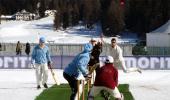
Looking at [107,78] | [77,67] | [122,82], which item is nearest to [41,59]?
[122,82]

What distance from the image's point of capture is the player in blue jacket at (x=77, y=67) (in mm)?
14078

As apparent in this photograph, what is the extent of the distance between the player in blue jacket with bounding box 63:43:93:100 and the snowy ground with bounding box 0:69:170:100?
3.73 meters

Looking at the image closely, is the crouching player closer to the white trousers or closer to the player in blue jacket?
the player in blue jacket

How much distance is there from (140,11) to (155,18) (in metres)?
11.1

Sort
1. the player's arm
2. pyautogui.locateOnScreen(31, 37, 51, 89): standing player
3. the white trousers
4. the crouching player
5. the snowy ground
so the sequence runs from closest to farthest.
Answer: the crouching player < the player's arm < the snowy ground < pyautogui.locateOnScreen(31, 37, 51, 89): standing player < the white trousers

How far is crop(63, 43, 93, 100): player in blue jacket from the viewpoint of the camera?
14078 mm

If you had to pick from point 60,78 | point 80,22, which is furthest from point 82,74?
point 80,22

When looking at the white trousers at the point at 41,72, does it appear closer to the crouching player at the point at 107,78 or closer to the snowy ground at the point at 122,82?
the snowy ground at the point at 122,82

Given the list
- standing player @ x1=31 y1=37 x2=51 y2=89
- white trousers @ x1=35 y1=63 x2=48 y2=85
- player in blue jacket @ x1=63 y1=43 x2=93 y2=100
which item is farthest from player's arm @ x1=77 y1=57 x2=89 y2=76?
white trousers @ x1=35 y1=63 x2=48 y2=85

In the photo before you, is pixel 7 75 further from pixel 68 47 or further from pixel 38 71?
pixel 68 47

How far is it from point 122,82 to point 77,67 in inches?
430

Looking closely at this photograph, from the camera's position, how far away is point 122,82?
25047 millimetres

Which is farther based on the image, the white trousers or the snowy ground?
the white trousers

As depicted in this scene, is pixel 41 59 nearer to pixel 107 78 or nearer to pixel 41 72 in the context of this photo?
pixel 41 72
